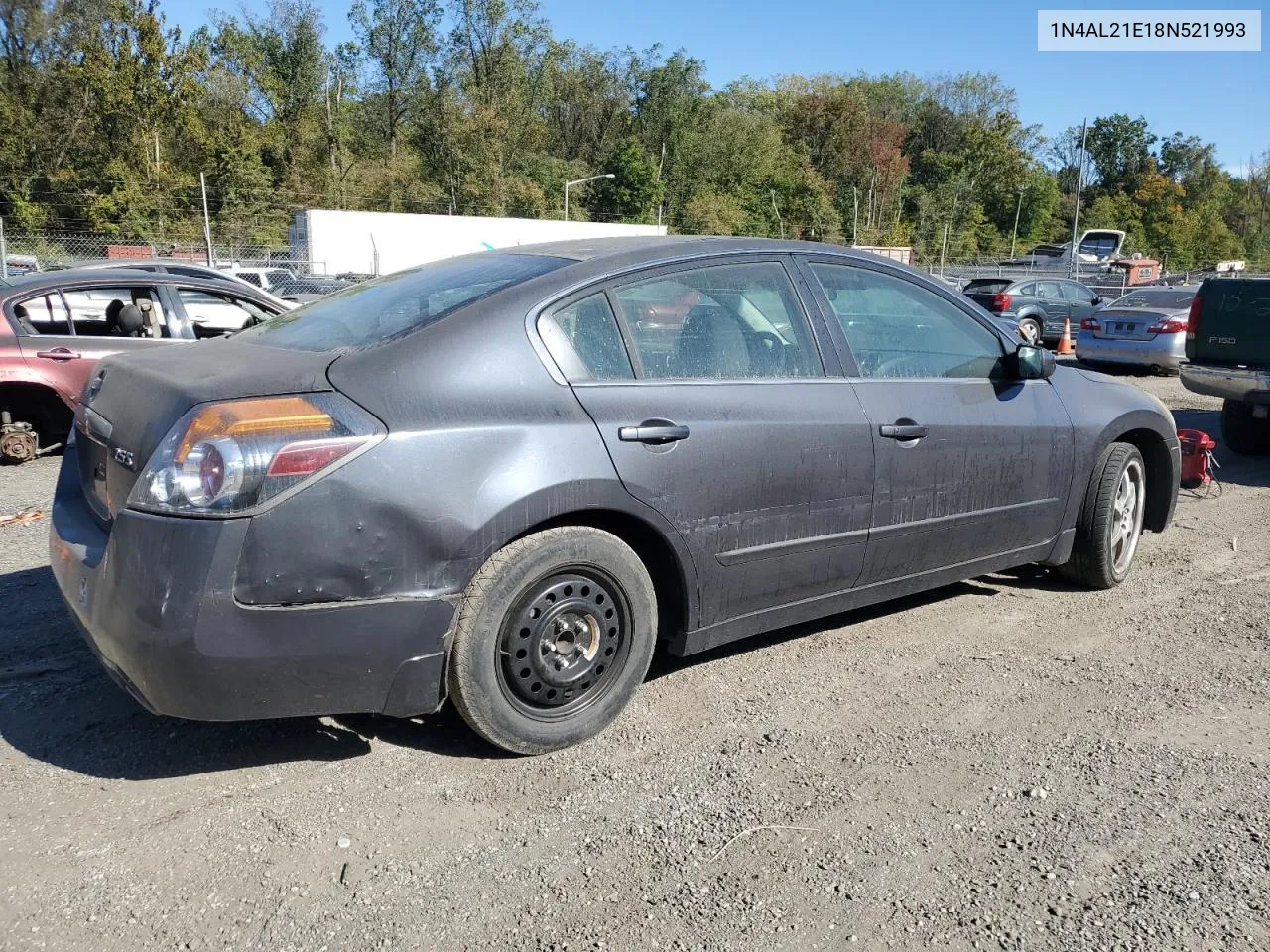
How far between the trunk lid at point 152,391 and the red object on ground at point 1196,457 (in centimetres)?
630

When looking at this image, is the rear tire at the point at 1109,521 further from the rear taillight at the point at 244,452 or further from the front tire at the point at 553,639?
the rear taillight at the point at 244,452

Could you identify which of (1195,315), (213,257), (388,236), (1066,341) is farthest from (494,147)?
(1195,315)

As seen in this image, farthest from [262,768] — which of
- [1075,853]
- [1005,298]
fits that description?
[1005,298]

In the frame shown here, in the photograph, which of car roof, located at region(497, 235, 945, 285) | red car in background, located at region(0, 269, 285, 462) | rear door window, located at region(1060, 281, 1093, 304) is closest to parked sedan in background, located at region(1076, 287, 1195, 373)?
rear door window, located at region(1060, 281, 1093, 304)

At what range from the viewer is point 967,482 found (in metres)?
4.25

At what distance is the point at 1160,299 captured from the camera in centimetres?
1630

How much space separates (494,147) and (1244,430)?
54.8 m

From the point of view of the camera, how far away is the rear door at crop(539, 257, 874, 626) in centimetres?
338

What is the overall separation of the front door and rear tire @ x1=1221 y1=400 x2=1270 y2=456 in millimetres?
5456

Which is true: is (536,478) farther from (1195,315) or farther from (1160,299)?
(1160,299)

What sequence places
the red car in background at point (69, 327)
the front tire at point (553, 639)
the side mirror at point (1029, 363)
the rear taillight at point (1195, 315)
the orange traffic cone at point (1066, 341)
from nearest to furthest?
the front tire at point (553, 639) < the side mirror at point (1029, 363) < the red car in background at point (69, 327) < the rear taillight at point (1195, 315) < the orange traffic cone at point (1066, 341)

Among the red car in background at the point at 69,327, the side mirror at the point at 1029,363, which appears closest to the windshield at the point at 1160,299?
the side mirror at the point at 1029,363

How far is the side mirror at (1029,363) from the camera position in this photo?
4492 millimetres

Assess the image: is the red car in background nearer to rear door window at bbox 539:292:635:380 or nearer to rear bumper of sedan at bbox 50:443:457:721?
rear door window at bbox 539:292:635:380
